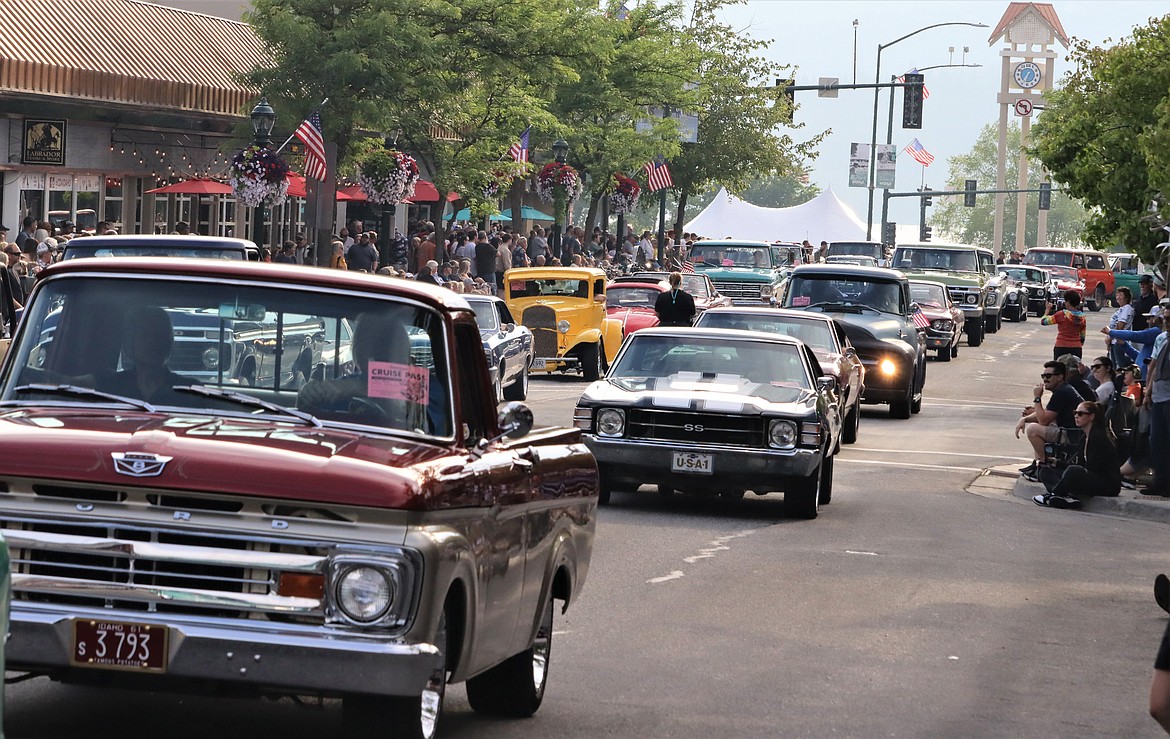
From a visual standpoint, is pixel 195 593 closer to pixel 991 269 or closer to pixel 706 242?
pixel 706 242

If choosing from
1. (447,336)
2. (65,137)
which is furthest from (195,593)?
(65,137)

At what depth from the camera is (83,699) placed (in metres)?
7.47

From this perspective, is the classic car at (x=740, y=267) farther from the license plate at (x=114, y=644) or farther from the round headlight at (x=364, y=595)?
the license plate at (x=114, y=644)

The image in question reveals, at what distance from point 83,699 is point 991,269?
4811 cm

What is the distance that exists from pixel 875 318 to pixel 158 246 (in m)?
12.6

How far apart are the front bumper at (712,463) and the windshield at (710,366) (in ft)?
2.62

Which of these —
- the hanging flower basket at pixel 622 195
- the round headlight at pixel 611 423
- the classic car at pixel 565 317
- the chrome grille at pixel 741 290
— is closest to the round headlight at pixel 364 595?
the round headlight at pixel 611 423

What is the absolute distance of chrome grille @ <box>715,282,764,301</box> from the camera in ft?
146

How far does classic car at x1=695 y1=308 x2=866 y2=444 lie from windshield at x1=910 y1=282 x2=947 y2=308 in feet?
60.3

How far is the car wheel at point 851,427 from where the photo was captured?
2245 centimetres

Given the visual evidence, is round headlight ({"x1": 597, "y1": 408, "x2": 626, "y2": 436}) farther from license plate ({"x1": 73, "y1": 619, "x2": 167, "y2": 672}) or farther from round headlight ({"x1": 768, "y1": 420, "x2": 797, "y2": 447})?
license plate ({"x1": 73, "y1": 619, "x2": 167, "y2": 672})

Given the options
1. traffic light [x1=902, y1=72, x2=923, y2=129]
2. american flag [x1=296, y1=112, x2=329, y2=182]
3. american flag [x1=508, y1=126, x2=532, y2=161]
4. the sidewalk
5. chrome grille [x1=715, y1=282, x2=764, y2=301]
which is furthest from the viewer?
traffic light [x1=902, y1=72, x2=923, y2=129]

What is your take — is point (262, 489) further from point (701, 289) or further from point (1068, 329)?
point (701, 289)

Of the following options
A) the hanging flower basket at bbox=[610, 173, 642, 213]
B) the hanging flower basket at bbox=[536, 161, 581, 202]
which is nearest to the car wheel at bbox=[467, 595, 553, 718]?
the hanging flower basket at bbox=[536, 161, 581, 202]
